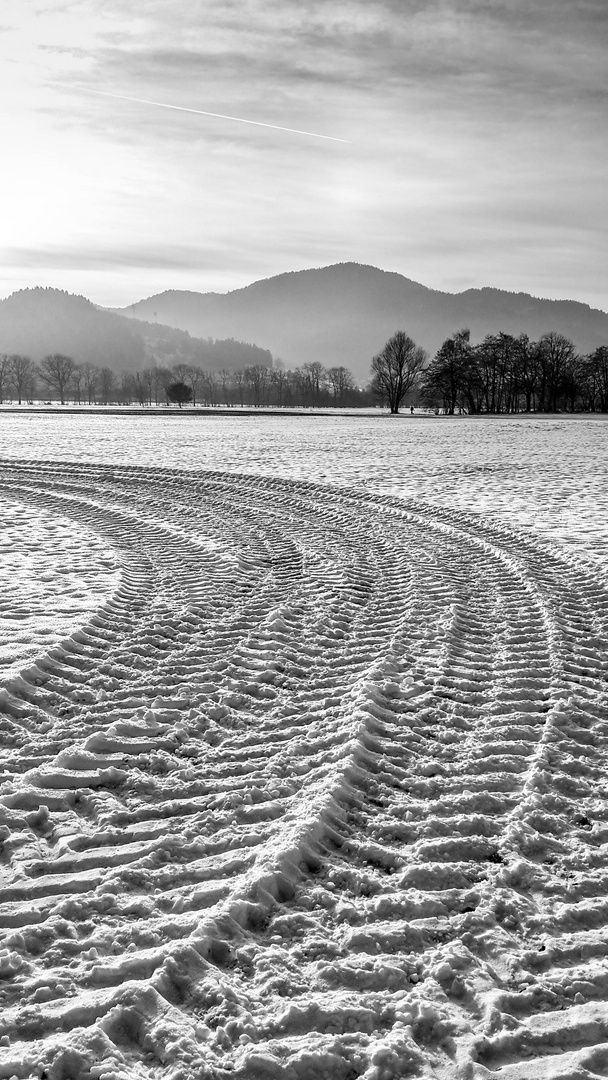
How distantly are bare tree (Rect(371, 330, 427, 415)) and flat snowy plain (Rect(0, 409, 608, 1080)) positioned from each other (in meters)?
73.8

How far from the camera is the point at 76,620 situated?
6105 millimetres

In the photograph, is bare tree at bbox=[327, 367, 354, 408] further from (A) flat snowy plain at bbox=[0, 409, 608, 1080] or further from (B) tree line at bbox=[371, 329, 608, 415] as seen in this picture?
(A) flat snowy plain at bbox=[0, 409, 608, 1080]

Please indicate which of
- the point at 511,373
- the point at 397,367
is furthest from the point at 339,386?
the point at 397,367

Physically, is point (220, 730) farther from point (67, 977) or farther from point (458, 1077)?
point (458, 1077)

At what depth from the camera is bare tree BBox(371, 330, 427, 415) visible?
79250 millimetres

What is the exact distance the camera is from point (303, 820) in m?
3.42

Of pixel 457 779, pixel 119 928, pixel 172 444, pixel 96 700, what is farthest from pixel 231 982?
pixel 172 444

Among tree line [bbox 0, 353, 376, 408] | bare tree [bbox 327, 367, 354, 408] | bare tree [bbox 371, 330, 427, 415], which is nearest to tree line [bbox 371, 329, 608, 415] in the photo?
bare tree [bbox 371, 330, 427, 415]

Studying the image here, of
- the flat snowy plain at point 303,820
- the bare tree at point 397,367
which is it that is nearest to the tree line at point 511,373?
the bare tree at point 397,367

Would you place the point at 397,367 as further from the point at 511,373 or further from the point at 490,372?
the point at 511,373

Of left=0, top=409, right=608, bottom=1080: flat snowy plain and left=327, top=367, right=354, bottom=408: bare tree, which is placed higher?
left=327, top=367, right=354, bottom=408: bare tree

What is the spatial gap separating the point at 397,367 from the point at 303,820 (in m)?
79.8

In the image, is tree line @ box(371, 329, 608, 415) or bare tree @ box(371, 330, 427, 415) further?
bare tree @ box(371, 330, 427, 415)

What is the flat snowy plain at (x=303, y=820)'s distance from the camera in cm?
237
